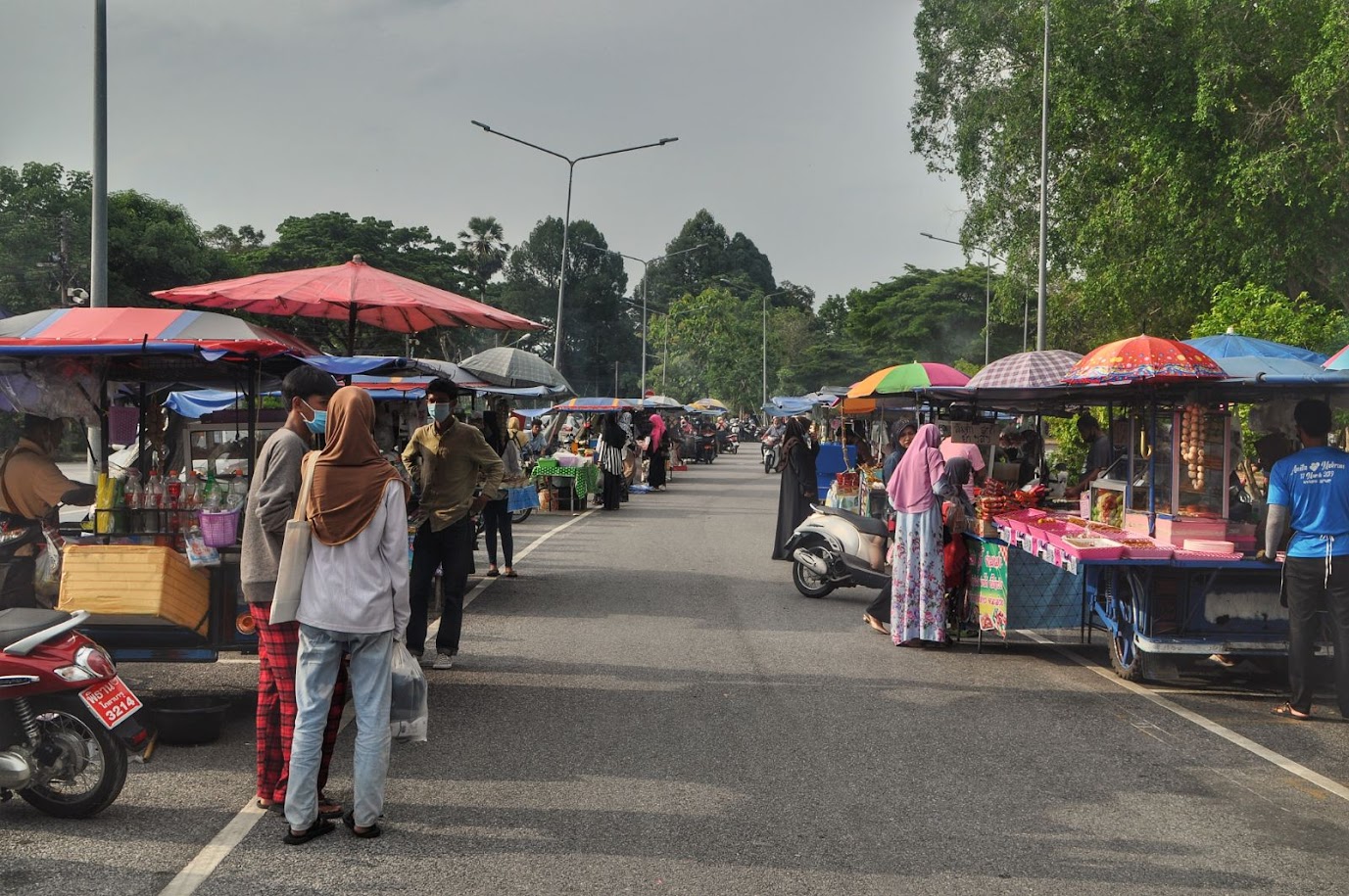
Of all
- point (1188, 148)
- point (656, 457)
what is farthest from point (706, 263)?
point (1188, 148)

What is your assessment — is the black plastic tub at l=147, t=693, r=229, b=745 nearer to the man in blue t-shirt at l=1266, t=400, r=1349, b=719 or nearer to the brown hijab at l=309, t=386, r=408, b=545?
the brown hijab at l=309, t=386, r=408, b=545

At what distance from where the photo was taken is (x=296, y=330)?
46.1m

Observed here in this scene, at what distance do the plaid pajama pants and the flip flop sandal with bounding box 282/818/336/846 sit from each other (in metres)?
0.21

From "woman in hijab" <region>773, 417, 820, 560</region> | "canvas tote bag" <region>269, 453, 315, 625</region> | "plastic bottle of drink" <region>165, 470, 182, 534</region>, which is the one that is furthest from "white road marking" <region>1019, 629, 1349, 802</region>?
"plastic bottle of drink" <region>165, 470, 182, 534</region>

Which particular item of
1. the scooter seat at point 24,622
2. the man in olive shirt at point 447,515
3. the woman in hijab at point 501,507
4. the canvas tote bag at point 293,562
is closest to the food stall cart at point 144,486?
the scooter seat at point 24,622

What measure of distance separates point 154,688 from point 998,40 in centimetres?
3060

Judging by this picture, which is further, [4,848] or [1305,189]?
[1305,189]

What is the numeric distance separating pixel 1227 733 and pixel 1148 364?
8.39 feet

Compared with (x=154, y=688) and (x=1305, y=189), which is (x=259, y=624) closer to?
(x=154, y=688)

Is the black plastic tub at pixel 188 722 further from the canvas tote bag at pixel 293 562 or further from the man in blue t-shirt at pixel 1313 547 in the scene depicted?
the man in blue t-shirt at pixel 1313 547

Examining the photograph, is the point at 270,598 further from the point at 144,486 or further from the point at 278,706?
the point at 144,486

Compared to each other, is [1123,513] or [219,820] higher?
[1123,513]

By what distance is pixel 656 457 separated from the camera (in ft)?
103

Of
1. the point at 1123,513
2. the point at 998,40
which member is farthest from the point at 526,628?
the point at 998,40
